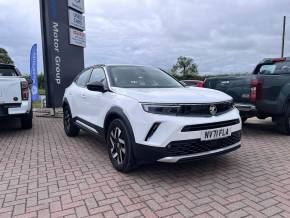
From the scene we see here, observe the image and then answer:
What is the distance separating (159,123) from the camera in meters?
3.37

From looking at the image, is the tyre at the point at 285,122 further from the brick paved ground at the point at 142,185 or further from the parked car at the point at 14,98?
the parked car at the point at 14,98

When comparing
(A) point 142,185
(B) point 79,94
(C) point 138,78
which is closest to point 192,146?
(A) point 142,185

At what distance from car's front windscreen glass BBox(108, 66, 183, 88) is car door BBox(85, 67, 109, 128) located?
0.19m

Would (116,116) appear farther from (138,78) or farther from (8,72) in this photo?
(8,72)

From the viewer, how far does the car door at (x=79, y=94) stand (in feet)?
17.9

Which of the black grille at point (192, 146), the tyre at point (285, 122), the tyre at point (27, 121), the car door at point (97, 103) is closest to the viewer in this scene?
the black grille at point (192, 146)

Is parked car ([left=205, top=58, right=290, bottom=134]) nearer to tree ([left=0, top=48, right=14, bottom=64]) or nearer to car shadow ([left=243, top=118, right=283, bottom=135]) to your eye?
car shadow ([left=243, top=118, right=283, bottom=135])

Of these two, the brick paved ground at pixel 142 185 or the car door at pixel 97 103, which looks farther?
the car door at pixel 97 103

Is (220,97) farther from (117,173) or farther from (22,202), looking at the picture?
(22,202)

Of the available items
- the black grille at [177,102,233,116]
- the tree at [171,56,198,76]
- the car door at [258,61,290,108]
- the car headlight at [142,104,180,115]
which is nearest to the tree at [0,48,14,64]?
the tree at [171,56,198,76]

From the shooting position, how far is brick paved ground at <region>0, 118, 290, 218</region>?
2.93 metres

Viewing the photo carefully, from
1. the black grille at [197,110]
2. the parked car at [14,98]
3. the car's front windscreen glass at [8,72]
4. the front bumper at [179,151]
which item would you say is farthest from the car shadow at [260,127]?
the car's front windscreen glass at [8,72]

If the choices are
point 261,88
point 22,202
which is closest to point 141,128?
point 22,202

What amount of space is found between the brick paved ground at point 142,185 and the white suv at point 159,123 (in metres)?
0.38
